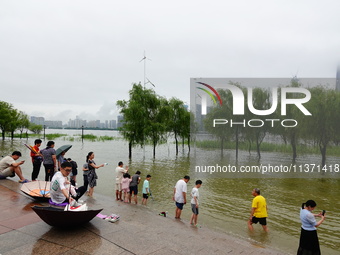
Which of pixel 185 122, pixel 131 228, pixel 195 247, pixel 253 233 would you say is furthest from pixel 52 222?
pixel 185 122

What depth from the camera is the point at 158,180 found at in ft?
53.3

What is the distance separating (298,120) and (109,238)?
21673 mm

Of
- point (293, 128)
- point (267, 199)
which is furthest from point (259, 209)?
point (293, 128)

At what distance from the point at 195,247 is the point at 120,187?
18.4ft

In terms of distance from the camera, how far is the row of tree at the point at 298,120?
69.5 feet

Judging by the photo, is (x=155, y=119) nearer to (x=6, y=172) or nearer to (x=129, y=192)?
(x=129, y=192)

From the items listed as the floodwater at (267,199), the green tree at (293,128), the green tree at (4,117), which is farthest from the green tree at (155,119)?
the green tree at (4,117)

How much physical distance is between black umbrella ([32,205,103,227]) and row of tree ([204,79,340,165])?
21671mm

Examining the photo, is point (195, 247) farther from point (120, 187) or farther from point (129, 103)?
point (129, 103)

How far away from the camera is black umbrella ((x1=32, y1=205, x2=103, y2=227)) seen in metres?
5.09

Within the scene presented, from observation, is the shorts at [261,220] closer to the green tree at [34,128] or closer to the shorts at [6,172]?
the shorts at [6,172]

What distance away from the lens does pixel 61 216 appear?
16.9ft

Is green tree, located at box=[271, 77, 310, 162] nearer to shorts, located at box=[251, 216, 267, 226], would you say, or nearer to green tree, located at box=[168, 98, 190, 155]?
green tree, located at box=[168, 98, 190, 155]

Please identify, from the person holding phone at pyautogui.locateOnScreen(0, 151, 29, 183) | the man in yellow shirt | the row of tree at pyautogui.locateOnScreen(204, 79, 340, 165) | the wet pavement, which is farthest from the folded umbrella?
the row of tree at pyautogui.locateOnScreen(204, 79, 340, 165)
